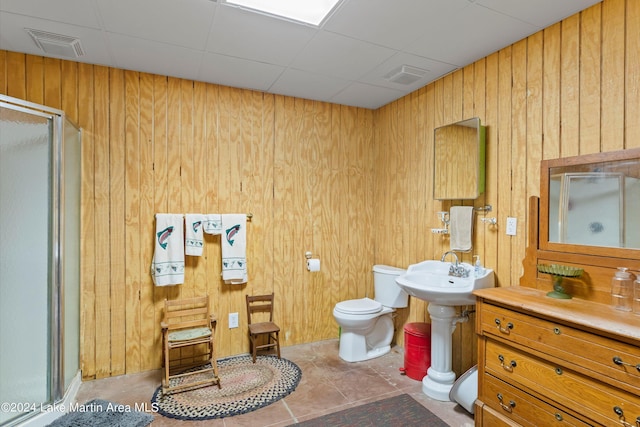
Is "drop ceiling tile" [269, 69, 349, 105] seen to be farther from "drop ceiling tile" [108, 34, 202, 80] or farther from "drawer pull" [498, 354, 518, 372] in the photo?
"drawer pull" [498, 354, 518, 372]

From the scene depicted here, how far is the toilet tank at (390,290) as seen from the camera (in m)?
3.04

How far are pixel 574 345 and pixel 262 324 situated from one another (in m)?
2.22

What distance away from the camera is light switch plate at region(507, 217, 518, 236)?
84.8 inches

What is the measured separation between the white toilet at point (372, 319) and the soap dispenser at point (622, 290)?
1590 millimetres

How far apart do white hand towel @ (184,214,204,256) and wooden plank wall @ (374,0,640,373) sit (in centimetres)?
179

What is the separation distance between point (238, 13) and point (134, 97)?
127 cm

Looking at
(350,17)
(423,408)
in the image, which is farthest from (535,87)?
(423,408)

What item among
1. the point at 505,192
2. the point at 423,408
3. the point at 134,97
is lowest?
the point at 423,408

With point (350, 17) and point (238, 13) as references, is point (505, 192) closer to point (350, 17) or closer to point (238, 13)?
point (350, 17)

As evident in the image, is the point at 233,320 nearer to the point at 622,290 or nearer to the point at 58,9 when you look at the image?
the point at 58,9

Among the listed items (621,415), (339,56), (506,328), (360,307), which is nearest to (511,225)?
(506,328)

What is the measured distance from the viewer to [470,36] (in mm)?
2084

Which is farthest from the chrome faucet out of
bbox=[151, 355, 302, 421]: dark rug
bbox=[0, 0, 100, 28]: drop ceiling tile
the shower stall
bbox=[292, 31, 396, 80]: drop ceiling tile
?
bbox=[0, 0, 100, 28]: drop ceiling tile

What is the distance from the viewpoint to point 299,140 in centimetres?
321
